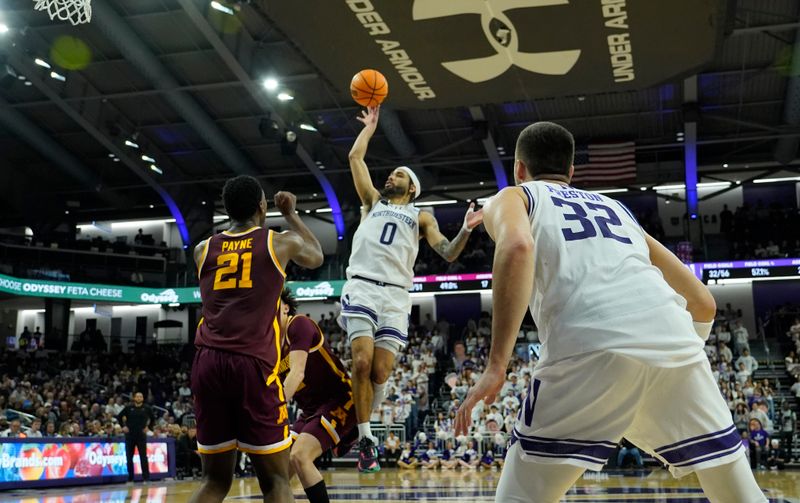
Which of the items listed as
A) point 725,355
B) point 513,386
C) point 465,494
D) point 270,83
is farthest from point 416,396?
point 465,494

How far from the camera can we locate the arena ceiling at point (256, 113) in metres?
Answer: 21.0

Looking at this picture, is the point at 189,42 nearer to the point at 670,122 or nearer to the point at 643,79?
the point at 643,79

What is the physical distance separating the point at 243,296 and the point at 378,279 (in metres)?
1.86

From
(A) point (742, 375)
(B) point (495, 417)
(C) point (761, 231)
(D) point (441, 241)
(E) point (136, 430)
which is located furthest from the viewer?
(C) point (761, 231)

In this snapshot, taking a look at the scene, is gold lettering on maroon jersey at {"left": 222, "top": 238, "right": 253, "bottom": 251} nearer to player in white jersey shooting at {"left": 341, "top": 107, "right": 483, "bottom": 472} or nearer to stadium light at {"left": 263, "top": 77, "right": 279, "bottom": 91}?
player in white jersey shooting at {"left": 341, "top": 107, "right": 483, "bottom": 472}

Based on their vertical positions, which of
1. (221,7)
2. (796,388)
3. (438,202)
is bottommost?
(796,388)

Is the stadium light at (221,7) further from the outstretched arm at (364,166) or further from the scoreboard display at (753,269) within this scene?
the scoreboard display at (753,269)

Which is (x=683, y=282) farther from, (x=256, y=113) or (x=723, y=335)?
(x=256, y=113)

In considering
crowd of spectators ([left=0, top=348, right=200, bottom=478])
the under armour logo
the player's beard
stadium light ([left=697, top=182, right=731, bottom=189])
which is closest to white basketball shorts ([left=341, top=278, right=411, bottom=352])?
the player's beard

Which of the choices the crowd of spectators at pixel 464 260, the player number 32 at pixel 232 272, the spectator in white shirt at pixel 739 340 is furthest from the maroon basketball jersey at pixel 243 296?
the crowd of spectators at pixel 464 260

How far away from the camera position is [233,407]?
13.8 ft

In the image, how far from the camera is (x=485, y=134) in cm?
2470

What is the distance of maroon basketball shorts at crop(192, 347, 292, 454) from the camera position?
4176 mm

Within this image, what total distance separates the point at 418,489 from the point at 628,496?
3008 mm
